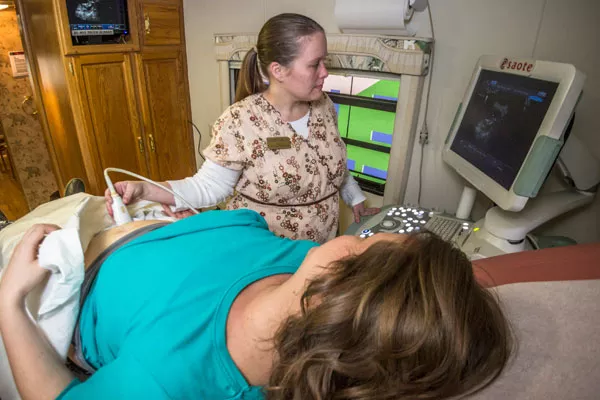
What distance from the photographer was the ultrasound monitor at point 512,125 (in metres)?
0.84

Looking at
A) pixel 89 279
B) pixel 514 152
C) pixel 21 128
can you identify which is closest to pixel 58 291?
pixel 89 279

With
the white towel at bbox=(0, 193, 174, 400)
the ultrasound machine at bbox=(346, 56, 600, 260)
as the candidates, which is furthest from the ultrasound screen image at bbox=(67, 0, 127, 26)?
the ultrasound machine at bbox=(346, 56, 600, 260)

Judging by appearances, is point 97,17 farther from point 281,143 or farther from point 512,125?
point 512,125

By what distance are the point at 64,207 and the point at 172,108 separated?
1949 mm

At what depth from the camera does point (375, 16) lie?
1576mm

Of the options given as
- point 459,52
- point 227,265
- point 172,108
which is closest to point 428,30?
point 459,52

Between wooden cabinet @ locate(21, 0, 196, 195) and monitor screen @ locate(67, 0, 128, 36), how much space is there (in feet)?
0.17

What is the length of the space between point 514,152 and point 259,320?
0.81 m

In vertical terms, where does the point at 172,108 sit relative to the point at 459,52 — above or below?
below

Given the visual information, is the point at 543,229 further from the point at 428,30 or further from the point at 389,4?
the point at 389,4

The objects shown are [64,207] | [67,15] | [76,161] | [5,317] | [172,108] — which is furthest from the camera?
[172,108]

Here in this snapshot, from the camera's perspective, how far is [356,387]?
49 centimetres

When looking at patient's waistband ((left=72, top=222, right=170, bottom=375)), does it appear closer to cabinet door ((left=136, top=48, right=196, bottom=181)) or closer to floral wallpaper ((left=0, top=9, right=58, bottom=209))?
cabinet door ((left=136, top=48, right=196, bottom=181))

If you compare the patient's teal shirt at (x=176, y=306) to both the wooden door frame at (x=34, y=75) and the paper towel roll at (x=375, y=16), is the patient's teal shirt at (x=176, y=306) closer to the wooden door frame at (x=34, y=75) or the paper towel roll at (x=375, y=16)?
the paper towel roll at (x=375, y=16)
